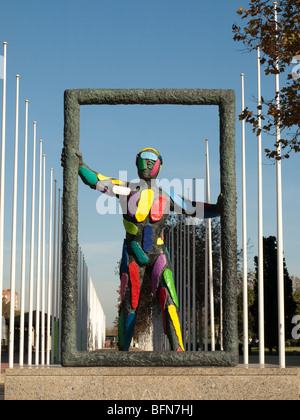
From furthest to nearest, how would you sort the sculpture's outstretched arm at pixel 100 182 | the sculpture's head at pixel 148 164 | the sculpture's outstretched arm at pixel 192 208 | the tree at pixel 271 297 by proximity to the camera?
the tree at pixel 271 297, the sculpture's head at pixel 148 164, the sculpture's outstretched arm at pixel 192 208, the sculpture's outstretched arm at pixel 100 182

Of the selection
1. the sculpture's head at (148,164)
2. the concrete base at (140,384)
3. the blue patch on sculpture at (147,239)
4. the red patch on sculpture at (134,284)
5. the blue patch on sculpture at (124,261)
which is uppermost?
the sculpture's head at (148,164)

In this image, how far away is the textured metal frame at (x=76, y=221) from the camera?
9.09 meters

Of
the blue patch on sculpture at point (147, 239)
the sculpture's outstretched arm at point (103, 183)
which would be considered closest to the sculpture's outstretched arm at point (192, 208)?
the blue patch on sculpture at point (147, 239)

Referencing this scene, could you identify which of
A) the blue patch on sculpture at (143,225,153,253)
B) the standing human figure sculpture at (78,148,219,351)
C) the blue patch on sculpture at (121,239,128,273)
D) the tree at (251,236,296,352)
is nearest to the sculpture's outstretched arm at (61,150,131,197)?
the standing human figure sculpture at (78,148,219,351)

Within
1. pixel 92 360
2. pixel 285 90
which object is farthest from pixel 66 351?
pixel 285 90

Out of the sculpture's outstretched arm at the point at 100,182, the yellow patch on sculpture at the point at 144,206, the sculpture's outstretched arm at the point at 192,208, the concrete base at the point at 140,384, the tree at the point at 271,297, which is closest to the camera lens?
the concrete base at the point at 140,384

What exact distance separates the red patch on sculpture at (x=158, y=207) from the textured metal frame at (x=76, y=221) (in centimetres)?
103

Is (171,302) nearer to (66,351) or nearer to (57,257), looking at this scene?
(66,351)

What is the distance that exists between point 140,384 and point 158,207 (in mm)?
2815

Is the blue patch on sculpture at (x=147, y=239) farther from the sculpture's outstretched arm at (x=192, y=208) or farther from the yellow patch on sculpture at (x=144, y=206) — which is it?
the sculpture's outstretched arm at (x=192, y=208)

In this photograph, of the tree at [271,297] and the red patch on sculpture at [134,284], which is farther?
the tree at [271,297]

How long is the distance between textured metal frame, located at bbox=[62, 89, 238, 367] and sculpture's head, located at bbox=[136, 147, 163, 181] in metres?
0.92

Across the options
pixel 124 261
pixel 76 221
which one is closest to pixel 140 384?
pixel 124 261

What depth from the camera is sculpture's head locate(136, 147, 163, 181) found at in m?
10.5
